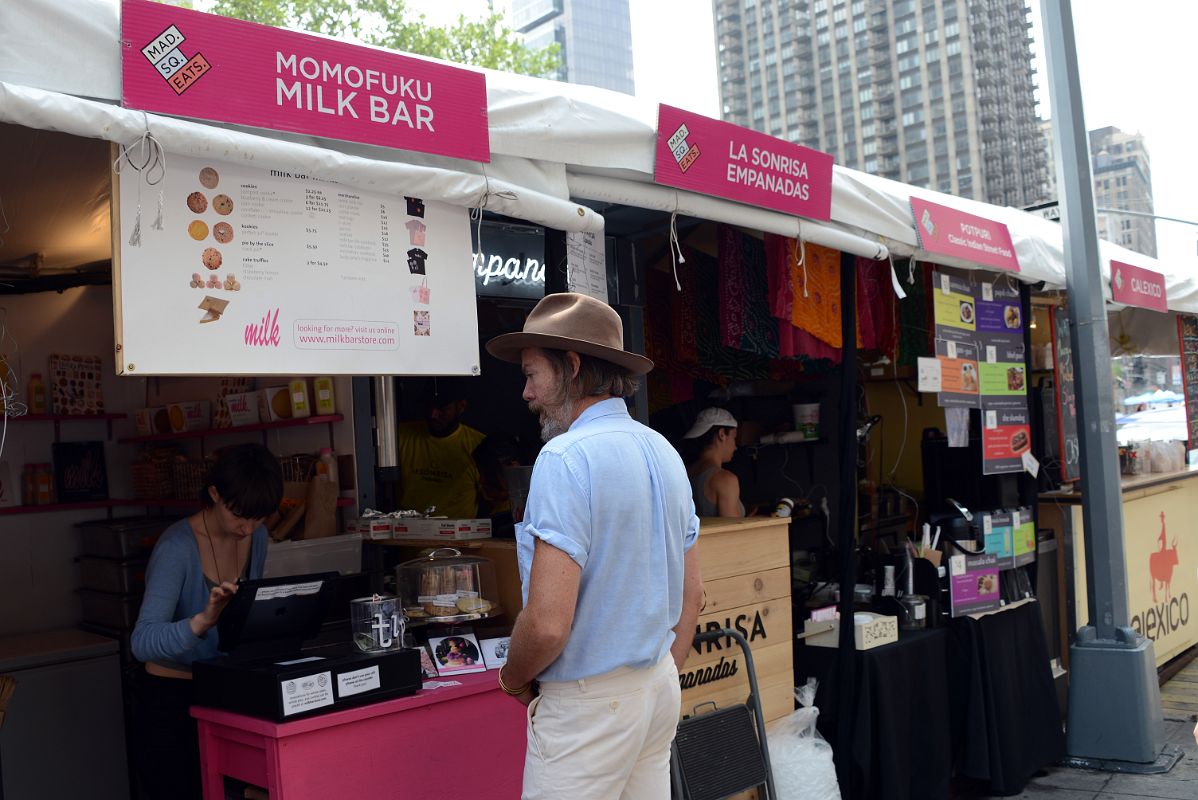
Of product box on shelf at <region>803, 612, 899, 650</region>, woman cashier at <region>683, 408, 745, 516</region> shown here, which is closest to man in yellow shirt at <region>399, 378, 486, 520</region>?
woman cashier at <region>683, 408, 745, 516</region>

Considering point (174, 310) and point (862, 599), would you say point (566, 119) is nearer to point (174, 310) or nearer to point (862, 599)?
point (174, 310)

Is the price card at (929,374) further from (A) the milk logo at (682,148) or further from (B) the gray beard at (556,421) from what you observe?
(B) the gray beard at (556,421)

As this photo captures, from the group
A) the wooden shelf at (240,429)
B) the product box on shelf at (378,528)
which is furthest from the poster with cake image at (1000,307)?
the wooden shelf at (240,429)

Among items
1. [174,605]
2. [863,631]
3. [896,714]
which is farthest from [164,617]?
[896,714]

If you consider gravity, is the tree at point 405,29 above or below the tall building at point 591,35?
below

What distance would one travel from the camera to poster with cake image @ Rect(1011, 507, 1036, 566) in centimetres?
546

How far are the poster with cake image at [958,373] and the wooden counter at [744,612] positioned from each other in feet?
4.63

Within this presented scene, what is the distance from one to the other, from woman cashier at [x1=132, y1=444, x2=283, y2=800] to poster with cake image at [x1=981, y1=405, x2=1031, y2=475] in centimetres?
349

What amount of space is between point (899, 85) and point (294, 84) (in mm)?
58769

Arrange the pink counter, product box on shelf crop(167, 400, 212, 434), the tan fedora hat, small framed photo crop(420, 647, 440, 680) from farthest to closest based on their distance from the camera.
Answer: product box on shelf crop(167, 400, 212, 434), small framed photo crop(420, 647, 440, 680), the pink counter, the tan fedora hat

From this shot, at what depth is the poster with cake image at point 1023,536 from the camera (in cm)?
546

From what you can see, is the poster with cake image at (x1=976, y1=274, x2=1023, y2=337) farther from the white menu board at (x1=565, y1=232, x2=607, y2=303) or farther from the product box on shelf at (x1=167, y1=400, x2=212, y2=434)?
the product box on shelf at (x1=167, y1=400, x2=212, y2=434)

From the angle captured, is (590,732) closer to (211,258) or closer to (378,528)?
(211,258)

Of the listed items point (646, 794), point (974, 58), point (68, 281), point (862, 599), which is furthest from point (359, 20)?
point (974, 58)
